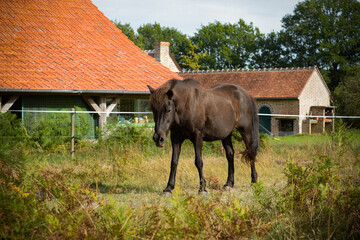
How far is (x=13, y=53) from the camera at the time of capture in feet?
49.4

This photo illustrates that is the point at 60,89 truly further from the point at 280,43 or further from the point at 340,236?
the point at 280,43

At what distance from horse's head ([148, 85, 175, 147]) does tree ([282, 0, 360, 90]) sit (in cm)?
4562

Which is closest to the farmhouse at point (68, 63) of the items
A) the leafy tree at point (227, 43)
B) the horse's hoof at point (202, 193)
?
the horse's hoof at point (202, 193)

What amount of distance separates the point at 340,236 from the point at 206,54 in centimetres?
5679

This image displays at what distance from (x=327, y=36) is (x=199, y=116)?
1928 inches

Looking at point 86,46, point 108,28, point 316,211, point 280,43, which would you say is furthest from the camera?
point 280,43

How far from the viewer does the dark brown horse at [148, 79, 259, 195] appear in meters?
6.70

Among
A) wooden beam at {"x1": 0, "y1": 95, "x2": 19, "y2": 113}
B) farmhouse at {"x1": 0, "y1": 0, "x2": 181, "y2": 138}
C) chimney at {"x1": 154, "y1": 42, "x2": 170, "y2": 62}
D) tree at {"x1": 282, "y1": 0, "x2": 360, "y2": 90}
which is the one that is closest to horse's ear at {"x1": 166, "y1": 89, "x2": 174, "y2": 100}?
farmhouse at {"x1": 0, "y1": 0, "x2": 181, "y2": 138}

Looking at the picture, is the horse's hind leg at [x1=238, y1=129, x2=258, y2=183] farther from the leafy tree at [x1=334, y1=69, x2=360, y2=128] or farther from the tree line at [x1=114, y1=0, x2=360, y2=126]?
the tree line at [x1=114, y1=0, x2=360, y2=126]

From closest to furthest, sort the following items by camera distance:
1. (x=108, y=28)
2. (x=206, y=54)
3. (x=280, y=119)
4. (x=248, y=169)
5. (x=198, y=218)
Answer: (x=198, y=218) < (x=248, y=169) < (x=108, y=28) < (x=280, y=119) < (x=206, y=54)

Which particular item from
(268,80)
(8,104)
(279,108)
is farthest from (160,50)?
(8,104)

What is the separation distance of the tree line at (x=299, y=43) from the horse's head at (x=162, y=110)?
37084 mm

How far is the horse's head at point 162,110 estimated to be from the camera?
6.60 metres

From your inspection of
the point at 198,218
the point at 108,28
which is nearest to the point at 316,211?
the point at 198,218
